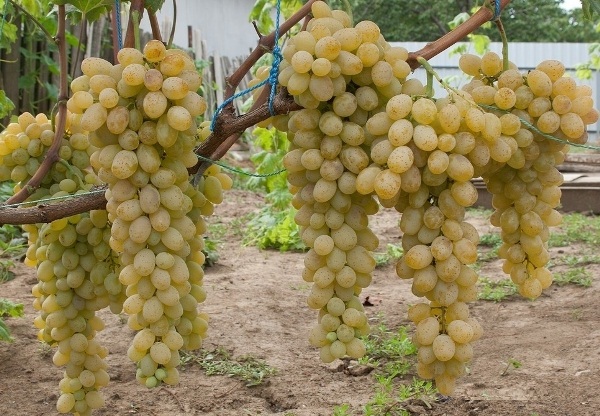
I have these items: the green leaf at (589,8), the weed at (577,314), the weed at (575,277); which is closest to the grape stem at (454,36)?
the green leaf at (589,8)

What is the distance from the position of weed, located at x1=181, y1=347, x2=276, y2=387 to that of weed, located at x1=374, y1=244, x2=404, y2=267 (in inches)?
72.8

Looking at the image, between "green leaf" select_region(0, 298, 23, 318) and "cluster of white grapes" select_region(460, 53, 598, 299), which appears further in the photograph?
"green leaf" select_region(0, 298, 23, 318)

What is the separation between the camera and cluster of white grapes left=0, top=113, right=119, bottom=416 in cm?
167

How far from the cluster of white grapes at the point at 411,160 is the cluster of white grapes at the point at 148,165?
0.59ft

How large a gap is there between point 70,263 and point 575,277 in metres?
3.00

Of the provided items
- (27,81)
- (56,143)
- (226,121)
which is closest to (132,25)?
(226,121)

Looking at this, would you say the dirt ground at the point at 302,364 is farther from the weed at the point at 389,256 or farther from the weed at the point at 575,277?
the weed at the point at 389,256

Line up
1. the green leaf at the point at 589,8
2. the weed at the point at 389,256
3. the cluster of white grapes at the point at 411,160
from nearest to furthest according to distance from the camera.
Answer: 1. the cluster of white grapes at the point at 411,160
2. the green leaf at the point at 589,8
3. the weed at the point at 389,256

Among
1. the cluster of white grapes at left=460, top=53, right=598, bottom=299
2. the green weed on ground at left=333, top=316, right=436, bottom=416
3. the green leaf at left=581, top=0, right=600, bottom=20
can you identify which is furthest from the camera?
the green weed on ground at left=333, top=316, right=436, bottom=416

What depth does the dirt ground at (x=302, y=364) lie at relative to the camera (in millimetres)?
2482

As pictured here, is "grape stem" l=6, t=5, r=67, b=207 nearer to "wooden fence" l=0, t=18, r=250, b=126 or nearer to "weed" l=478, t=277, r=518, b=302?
"weed" l=478, t=277, r=518, b=302

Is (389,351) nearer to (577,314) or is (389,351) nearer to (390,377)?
(390,377)

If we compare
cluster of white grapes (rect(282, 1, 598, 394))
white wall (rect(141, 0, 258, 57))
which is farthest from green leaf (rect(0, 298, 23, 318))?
white wall (rect(141, 0, 258, 57))

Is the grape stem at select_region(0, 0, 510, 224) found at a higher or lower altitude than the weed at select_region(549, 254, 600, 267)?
higher
